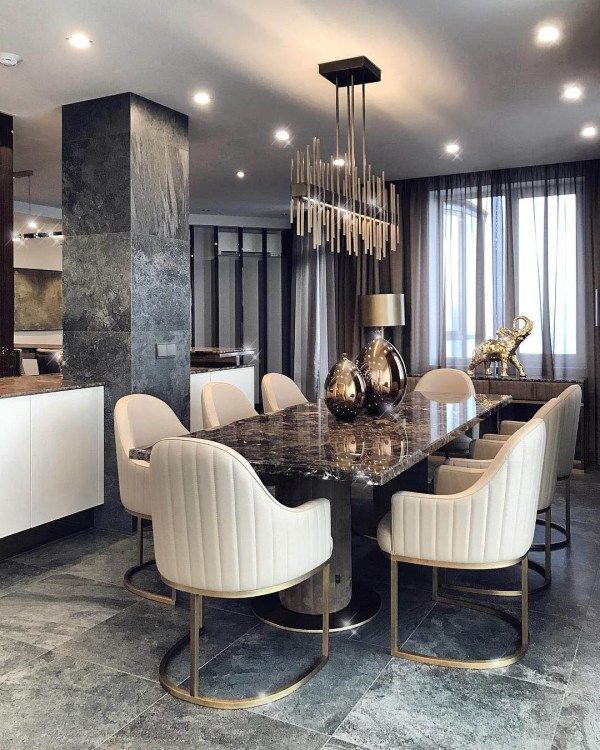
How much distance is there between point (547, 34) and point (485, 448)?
2.05 m

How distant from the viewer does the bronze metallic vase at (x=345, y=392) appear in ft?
10.5

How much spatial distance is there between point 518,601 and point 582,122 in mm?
3318

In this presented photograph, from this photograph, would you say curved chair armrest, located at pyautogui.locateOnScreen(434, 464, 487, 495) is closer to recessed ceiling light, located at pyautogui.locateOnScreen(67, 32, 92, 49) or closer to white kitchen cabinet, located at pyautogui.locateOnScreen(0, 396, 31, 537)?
white kitchen cabinet, located at pyautogui.locateOnScreen(0, 396, 31, 537)

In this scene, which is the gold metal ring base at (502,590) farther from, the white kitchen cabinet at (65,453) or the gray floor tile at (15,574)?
the white kitchen cabinet at (65,453)

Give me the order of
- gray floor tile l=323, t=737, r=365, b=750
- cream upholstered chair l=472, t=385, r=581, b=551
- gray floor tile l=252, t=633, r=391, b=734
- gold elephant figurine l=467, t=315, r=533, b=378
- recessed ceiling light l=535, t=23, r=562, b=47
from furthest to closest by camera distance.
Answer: gold elephant figurine l=467, t=315, r=533, b=378
cream upholstered chair l=472, t=385, r=581, b=551
recessed ceiling light l=535, t=23, r=562, b=47
gray floor tile l=252, t=633, r=391, b=734
gray floor tile l=323, t=737, r=365, b=750

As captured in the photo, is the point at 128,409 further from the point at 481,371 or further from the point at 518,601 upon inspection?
the point at 481,371

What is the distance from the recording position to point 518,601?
9.87ft

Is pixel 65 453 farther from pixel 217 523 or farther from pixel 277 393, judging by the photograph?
pixel 217 523

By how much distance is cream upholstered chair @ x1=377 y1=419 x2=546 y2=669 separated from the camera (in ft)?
7.48

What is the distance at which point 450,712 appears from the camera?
2.11 meters

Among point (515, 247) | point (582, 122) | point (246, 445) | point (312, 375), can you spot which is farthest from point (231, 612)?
point (312, 375)

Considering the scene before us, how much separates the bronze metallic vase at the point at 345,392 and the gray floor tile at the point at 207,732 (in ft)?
4.79

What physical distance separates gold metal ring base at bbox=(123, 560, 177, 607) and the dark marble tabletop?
72 cm

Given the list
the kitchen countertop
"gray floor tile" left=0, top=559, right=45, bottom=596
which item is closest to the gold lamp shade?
the kitchen countertop
